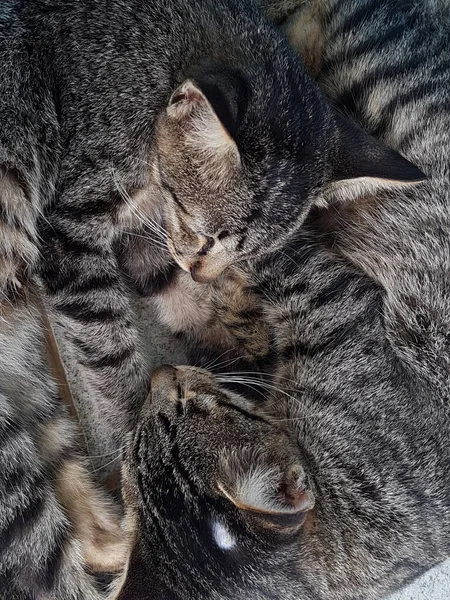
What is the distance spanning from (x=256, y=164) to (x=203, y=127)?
0.19 metres

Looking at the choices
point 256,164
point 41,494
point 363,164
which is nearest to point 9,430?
point 41,494

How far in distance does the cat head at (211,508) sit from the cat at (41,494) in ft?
1.14

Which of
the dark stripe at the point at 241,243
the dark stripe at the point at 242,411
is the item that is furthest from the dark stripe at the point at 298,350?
the dark stripe at the point at 241,243

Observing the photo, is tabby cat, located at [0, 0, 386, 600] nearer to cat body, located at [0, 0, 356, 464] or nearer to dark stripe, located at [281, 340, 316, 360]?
cat body, located at [0, 0, 356, 464]

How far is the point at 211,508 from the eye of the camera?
183 centimetres

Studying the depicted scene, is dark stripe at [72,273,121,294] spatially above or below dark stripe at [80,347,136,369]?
above

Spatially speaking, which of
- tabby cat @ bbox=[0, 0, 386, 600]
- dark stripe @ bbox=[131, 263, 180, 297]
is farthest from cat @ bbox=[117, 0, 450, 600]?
dark stripe @ bbox=[131, 263, 180, 297]

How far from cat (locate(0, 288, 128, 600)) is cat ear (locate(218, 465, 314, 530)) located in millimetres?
612

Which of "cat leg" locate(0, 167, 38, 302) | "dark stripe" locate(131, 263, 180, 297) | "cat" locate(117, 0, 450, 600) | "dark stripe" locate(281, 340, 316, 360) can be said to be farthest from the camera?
"dark stripe" locate(131, 263, 180, 297)

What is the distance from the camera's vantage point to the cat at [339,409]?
1.82 metres

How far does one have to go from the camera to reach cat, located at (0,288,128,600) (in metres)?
2.08

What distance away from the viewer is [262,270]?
7.76 ft

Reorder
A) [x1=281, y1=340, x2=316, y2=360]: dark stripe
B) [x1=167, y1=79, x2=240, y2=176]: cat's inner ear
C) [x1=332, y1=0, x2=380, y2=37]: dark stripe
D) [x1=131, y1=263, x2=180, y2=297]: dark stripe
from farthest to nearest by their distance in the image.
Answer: [x1=131, y1=263, x2=180, y2=297]: dark stripe → [x1=332, y1=0, x2=380, y2=37]: dark stripe → [x1=281, y1=340, x2=316, y2=360]: dark stripe → [x1=167, y1=79, x2=240, y2=176]: cat's inner ear

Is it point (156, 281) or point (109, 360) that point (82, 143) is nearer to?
point (156, 281)
